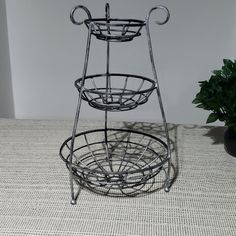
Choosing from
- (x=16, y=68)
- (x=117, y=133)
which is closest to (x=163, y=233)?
(x=117, y=133)

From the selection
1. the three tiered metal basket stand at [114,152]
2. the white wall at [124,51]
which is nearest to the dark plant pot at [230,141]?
the three tiered metal basket stand at [114,152]

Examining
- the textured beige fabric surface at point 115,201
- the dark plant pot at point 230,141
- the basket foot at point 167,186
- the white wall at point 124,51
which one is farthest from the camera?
the white wall at point 124,51

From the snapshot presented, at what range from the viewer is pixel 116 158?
0.87 metres

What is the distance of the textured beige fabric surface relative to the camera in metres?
0.62

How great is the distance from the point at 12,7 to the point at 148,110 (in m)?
0.74

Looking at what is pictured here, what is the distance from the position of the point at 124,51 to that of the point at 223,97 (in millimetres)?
764

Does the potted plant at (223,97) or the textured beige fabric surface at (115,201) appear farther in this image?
the potted plant at (223,97)

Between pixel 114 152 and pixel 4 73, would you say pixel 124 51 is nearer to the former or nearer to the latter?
pixel 4 73

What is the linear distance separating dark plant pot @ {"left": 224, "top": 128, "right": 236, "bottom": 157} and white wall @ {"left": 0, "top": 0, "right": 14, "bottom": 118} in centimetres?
101

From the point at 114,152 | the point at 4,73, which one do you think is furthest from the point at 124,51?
the point at 114,152

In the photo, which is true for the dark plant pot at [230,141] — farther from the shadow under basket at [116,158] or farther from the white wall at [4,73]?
the white wall at [4,73]

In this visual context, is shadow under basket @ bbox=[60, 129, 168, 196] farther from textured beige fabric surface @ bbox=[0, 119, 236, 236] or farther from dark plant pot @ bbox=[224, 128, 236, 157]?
dark plant pot @ bbox=[224, 128, 236, 157]

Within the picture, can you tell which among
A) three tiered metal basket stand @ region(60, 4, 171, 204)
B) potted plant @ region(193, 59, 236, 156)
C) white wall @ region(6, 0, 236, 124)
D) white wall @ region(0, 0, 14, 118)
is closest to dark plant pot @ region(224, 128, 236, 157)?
potted plant @ region(193, 59, 236, 156)

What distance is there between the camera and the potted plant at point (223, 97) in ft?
2.70
